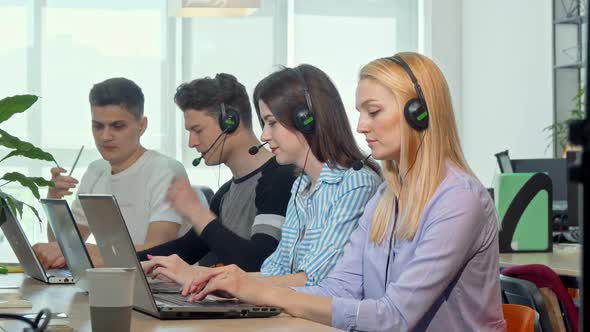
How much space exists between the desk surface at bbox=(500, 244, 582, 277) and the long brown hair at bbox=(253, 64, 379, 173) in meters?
0.86

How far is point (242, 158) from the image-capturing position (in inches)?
118

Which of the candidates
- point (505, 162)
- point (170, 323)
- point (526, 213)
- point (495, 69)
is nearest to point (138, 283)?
point (170, 323)

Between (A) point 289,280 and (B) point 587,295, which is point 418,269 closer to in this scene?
(A) point 289,280

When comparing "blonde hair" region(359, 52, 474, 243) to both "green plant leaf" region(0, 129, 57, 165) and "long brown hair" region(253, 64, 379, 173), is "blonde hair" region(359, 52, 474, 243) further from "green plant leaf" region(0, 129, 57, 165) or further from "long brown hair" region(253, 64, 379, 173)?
"green plant leaf" region(0, 129, 57, 165)

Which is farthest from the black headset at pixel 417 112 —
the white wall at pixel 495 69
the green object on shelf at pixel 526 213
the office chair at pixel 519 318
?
the white wall at pixel 495 69

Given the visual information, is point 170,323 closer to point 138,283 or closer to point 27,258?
point 138,283

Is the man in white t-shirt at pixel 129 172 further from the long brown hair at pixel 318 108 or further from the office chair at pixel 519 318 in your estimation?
the office chair at pixel 519 318

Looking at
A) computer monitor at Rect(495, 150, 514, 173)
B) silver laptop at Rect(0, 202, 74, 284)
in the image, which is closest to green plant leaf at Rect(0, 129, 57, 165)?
silver laptop at Rect(0, 202, 74, 284)

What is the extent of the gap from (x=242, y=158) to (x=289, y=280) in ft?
3.15

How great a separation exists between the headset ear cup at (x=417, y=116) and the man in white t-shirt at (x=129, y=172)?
1619mm

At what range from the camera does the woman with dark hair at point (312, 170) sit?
6.81ft

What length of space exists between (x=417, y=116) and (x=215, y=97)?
4.92 ft

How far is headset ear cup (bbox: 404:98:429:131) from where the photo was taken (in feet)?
5.59

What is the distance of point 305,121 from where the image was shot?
231 centimetres
